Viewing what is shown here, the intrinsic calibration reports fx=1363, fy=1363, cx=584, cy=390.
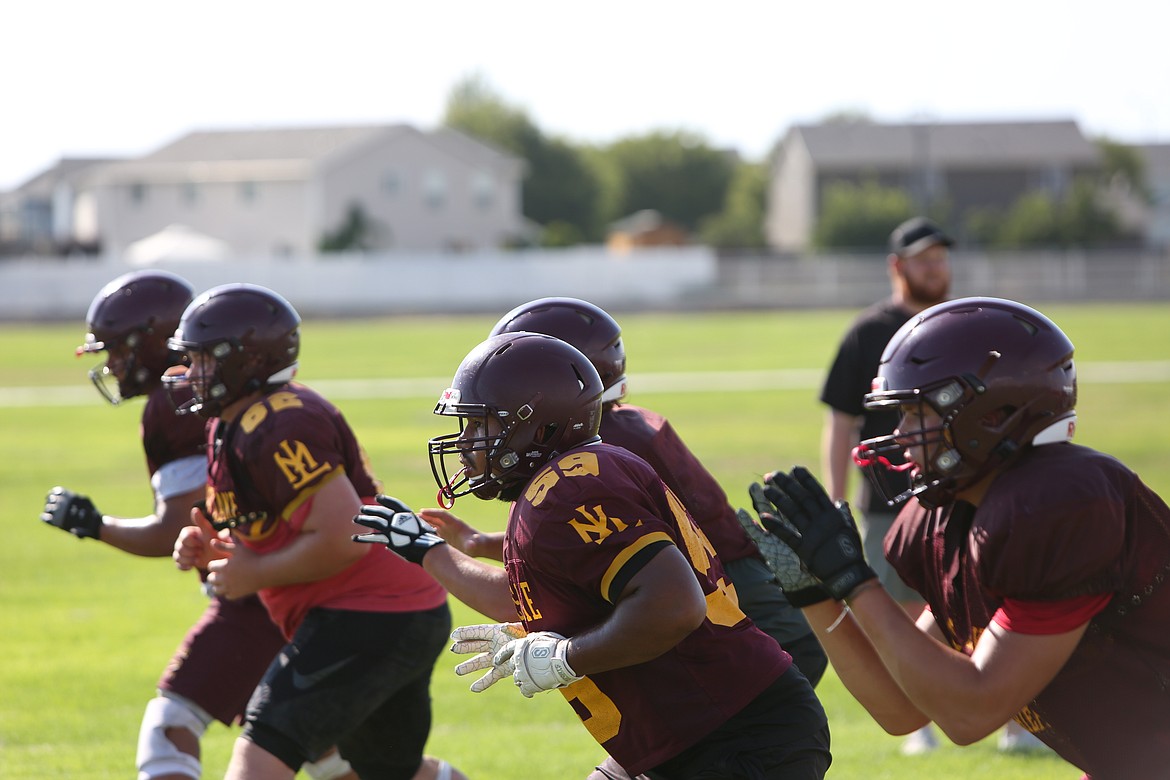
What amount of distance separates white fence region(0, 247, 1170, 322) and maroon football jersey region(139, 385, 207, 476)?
146ft

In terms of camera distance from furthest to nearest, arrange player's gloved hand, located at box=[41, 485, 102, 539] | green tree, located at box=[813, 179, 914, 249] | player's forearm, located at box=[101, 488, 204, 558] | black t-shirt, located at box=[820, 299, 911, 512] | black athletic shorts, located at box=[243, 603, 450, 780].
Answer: green tree, located at box=[813, 179, 914, 249] → black t-shirt, located at box=[820, 299, 911, 512] → player's gloved hand, located at box=[41, 485, 102, 539] → player's forearm, located at box=[101, 488, 204, 558] → black athletic shorts, located at box=[243, 603, 450, 780]

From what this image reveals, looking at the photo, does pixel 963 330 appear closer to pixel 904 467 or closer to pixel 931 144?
pixel 904 467

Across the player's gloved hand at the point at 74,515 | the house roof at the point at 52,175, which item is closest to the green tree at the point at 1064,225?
the player's gloved hand at the point at 74,515

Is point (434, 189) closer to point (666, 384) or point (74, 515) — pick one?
point (666, 384)

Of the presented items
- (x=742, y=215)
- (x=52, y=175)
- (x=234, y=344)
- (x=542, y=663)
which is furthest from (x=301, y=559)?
(x=52, y=175)

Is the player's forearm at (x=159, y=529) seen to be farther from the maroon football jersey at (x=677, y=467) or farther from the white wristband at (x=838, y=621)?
the white wristband at (x=838, y=621)

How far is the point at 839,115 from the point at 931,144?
143 feet

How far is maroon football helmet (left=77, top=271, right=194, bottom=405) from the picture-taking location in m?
5.81

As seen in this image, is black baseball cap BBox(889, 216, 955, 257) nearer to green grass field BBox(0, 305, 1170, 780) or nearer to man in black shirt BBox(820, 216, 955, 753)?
man in black shirt BBox(820, 216, 955, 753)

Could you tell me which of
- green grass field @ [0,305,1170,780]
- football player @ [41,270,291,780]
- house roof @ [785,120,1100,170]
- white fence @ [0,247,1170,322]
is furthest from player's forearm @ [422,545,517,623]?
house roof @ [785,120,1100,170]

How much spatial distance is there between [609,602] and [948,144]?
78892 millimetres

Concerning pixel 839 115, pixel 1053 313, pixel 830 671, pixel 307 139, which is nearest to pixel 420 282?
pixel 307 139

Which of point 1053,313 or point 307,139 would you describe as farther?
point 307,139

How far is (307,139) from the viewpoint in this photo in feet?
221
